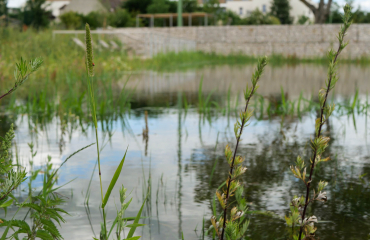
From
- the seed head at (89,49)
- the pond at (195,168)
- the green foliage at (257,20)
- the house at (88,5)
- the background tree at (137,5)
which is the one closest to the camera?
the seed head at (89,49)

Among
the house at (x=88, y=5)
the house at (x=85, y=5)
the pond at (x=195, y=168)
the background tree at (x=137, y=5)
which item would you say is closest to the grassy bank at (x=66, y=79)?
the pond at (x=195, y=168)

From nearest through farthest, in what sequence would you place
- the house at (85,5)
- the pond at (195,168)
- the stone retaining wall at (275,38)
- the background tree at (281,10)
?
the pond at (195,168) → the stone retaining wall at (275,38) → the house at (85,5) → the background tree at (281,10)

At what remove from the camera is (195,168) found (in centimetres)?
320

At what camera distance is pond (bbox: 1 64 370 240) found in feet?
7.29

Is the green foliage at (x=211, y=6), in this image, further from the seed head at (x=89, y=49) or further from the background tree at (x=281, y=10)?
the seed head at (x=89, y=49)

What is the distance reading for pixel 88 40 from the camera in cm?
140

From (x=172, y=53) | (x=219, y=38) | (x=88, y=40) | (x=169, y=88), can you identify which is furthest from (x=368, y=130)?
(x=219, y=38)

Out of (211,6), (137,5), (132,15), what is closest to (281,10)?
(211,6)

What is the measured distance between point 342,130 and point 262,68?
3.34 m

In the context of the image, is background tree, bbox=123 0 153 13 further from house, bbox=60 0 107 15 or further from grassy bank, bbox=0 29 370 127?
grassy bank, bbox=0 29 370 127

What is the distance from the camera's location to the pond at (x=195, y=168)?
2.22 meters

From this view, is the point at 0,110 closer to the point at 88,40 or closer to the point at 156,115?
the point at 156,115

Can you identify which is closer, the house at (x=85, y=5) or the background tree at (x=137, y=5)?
the background tree at (x=137, y=5)

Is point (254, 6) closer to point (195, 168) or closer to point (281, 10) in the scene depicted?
point (281, 10)
